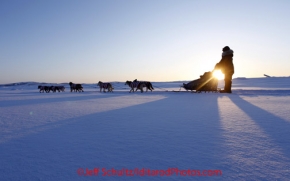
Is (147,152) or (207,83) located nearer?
(147,152)

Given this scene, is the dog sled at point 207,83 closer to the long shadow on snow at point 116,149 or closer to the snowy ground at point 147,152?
the snowy ground at point 147,152

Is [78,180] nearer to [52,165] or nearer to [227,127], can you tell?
[52,165]

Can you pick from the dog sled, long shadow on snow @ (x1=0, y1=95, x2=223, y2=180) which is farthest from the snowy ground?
the dog sled

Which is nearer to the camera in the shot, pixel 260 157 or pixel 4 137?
pixel 260 157

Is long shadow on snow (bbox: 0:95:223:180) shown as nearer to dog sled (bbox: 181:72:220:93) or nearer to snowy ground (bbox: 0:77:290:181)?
snowy ground (bbox: 0:77:290:181)

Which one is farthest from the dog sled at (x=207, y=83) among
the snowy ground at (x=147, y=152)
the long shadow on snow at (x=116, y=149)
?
the long shadow on snow at (x=116, y=149)

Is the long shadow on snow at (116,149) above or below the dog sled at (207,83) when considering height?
below

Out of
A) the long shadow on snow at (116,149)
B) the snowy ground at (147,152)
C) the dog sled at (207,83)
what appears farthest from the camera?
the dog sled at (207,83)

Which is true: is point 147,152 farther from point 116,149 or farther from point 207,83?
point 207,83

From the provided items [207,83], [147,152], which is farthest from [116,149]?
[207,83]

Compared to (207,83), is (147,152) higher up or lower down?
lower down

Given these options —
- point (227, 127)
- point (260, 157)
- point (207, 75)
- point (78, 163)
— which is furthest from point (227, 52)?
point (78, 163)

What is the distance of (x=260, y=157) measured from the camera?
5.67 ft

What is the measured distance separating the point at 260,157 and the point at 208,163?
51 cm
